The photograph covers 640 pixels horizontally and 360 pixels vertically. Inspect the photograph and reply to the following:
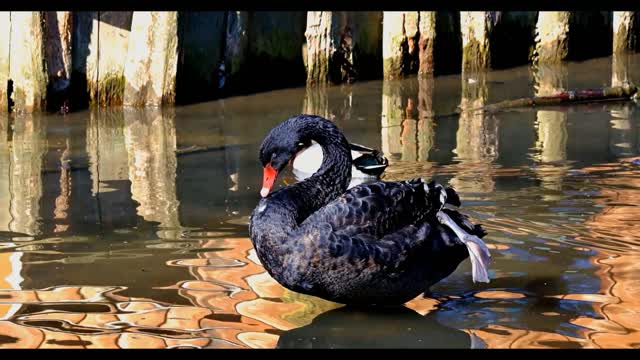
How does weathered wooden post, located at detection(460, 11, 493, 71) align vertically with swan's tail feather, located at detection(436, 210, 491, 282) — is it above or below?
above

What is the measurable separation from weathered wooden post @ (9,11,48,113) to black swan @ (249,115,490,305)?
7.10 m

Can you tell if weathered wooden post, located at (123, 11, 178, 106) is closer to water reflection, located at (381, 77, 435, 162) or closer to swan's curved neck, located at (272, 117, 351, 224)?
water reflection, located at (381, 77, 435, 162)

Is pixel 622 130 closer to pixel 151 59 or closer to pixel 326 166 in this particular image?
pixel 151 59

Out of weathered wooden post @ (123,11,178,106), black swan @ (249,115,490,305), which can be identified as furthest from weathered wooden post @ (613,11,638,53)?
black swan @ (249,115,490,305)

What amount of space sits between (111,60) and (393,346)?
853cm

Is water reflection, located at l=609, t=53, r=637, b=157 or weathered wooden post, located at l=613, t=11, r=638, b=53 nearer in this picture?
water reflection, located at l=609, t=53, r=637, b=157

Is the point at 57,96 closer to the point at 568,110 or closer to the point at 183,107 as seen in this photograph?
the point at 183,107

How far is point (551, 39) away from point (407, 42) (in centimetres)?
270

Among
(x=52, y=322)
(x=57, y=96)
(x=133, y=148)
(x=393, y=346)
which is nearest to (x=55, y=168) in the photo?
(x=133, y=148)

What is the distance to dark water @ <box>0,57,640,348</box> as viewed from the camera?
6387 millimetres

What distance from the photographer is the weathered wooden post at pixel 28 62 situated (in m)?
13.2

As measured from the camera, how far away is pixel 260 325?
21.1 feet

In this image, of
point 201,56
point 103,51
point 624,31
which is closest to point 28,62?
point 103,51

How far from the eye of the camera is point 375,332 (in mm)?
6371
